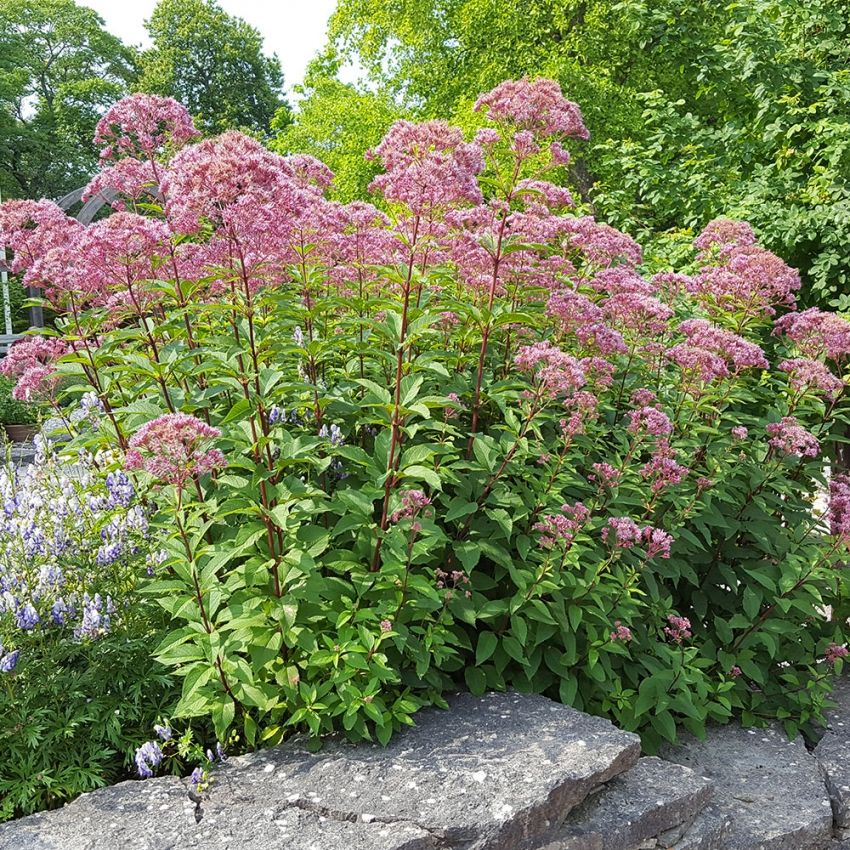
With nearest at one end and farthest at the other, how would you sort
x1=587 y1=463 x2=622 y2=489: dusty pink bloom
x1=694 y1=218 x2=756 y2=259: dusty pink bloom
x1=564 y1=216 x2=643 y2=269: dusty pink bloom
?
x1=587 y1=463 x2=622 y2=489: dusty pink bloom → x1=564 y1=216 x2=643 y2=269: dusty pink bloom → x1=694 y1=218 x2=756 y2=259: dusty pink bloom

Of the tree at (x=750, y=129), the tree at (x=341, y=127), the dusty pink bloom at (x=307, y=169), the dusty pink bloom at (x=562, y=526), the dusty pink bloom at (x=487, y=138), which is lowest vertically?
the dusty pink bloom at (x=562, y=526)

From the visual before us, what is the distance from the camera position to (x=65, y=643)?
3387 mm

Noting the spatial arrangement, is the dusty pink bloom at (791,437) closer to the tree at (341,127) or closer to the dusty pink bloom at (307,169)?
the dusty pink bloom at (307,169)

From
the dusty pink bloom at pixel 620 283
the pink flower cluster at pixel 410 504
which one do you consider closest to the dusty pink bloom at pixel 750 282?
the dusty pink bloom at pixel 620 283

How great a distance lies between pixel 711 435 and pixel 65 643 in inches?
119

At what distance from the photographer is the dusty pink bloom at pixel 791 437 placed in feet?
12.7

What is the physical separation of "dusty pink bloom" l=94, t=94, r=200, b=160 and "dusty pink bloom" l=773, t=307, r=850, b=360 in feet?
10.3

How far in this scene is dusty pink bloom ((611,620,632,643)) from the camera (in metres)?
3.57

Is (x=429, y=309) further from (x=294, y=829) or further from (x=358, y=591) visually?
(x=294, y=829)

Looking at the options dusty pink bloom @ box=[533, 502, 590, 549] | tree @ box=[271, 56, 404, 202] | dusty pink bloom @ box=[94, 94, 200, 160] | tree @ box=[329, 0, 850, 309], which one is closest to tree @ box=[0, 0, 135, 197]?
tree @ box=[271, 56, 404, 202]

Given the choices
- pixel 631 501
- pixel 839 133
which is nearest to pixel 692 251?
pixel 839 133

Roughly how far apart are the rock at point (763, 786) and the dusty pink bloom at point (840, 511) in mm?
1047

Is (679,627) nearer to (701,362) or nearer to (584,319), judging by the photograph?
(701,362)

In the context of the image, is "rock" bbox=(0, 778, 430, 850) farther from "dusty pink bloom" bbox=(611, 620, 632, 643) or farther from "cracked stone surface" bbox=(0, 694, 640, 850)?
"dusty pink bloom" bbox=(611, 620, 632, 643)
